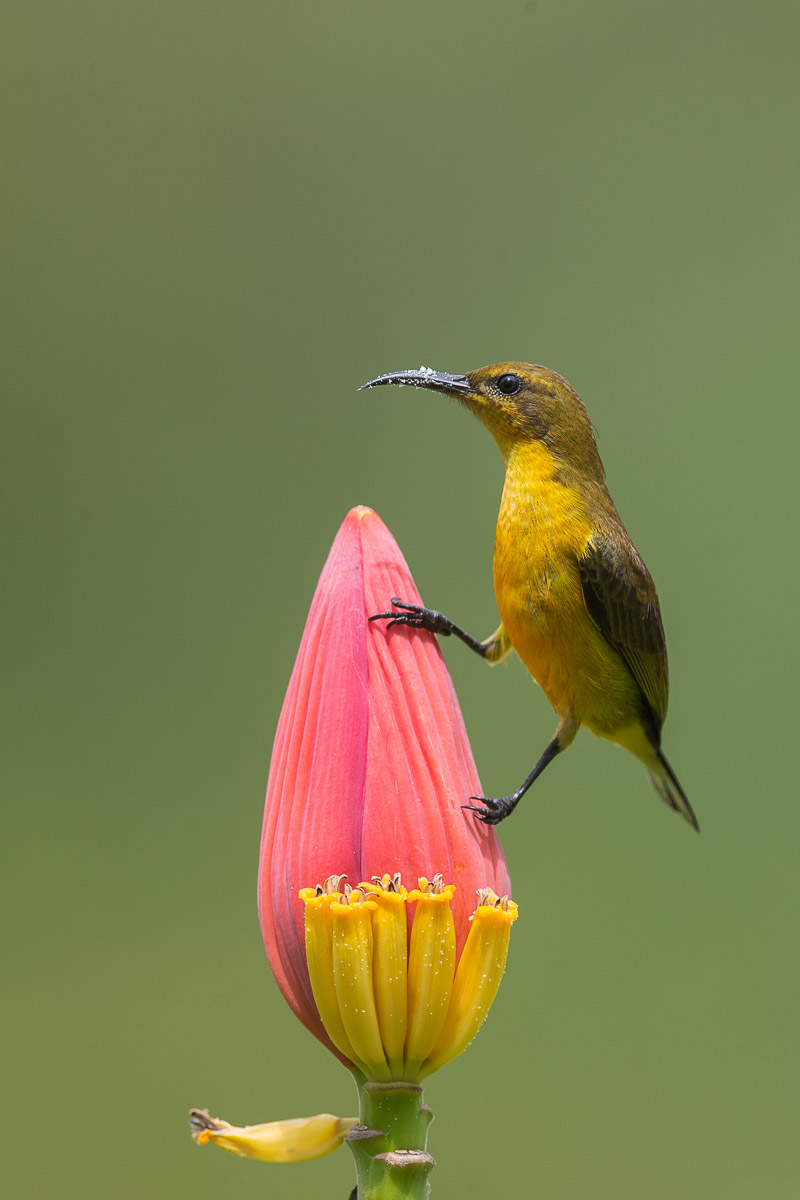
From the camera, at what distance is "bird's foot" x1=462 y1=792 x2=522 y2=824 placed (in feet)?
1.81

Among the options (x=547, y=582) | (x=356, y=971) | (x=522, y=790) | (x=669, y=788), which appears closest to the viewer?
(x=356, y=971)

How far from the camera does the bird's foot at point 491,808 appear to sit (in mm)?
553

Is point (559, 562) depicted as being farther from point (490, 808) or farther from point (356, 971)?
point (356, 971)

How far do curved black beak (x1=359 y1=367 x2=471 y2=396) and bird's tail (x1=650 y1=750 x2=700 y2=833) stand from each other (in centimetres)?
40

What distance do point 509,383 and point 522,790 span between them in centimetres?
34

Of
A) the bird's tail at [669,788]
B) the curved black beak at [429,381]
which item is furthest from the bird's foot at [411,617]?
the bird's tail at [669,788]

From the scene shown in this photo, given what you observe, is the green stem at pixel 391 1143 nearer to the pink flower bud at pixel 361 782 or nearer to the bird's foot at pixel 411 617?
the pink flower bud at pixel 361 782

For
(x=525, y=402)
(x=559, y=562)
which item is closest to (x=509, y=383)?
(x=525, y=402)

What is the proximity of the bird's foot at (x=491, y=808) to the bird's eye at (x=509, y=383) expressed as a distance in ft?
1.21

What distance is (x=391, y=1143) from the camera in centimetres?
51

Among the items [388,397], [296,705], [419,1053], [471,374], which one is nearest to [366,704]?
[296,705]

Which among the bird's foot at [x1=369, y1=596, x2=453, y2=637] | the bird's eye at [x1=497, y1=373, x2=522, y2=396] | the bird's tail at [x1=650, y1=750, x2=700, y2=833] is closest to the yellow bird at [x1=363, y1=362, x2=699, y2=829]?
the bird's eye at [x1=497, y1=373, x2=522, y2=396]

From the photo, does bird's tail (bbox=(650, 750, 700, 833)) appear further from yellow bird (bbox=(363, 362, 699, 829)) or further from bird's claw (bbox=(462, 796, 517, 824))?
bird's claw (bbox=(462, 796, 517, 824))

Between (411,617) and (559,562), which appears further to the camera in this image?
(559,562)
